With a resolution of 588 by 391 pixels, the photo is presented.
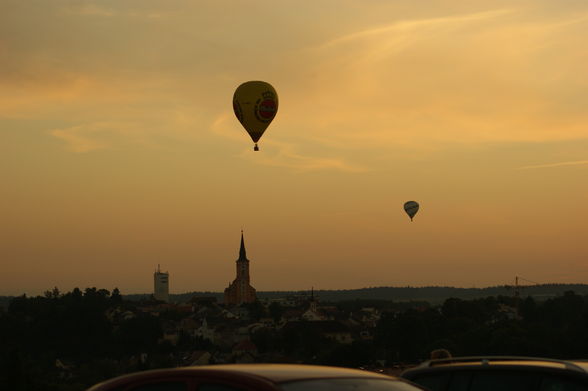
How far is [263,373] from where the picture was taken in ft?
19.2

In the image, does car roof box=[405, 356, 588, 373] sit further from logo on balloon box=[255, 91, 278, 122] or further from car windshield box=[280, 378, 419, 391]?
logo on balloon box=[255, 91, 278, 122]

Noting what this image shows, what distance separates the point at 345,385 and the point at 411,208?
77729 mm

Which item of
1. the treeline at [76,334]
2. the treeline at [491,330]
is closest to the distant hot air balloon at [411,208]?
the treeline at [491,330]

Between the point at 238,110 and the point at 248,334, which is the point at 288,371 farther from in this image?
the point at 248,334

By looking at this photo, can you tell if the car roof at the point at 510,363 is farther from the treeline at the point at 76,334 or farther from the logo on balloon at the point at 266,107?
the treeline at the point at 76,334

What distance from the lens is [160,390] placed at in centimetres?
616

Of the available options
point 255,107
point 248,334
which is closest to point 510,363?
point 255,107

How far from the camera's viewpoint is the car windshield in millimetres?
5625

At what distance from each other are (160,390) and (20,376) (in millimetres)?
47694

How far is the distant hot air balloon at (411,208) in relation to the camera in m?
82.3

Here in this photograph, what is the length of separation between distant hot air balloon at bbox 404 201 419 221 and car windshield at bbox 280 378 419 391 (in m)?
76.5


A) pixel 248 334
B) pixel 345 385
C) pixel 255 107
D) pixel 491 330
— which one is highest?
pixel 255 107

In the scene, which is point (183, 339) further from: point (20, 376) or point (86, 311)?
point (20, 376)

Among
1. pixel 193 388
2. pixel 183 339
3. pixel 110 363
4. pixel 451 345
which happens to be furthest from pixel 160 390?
pixel 183 339
